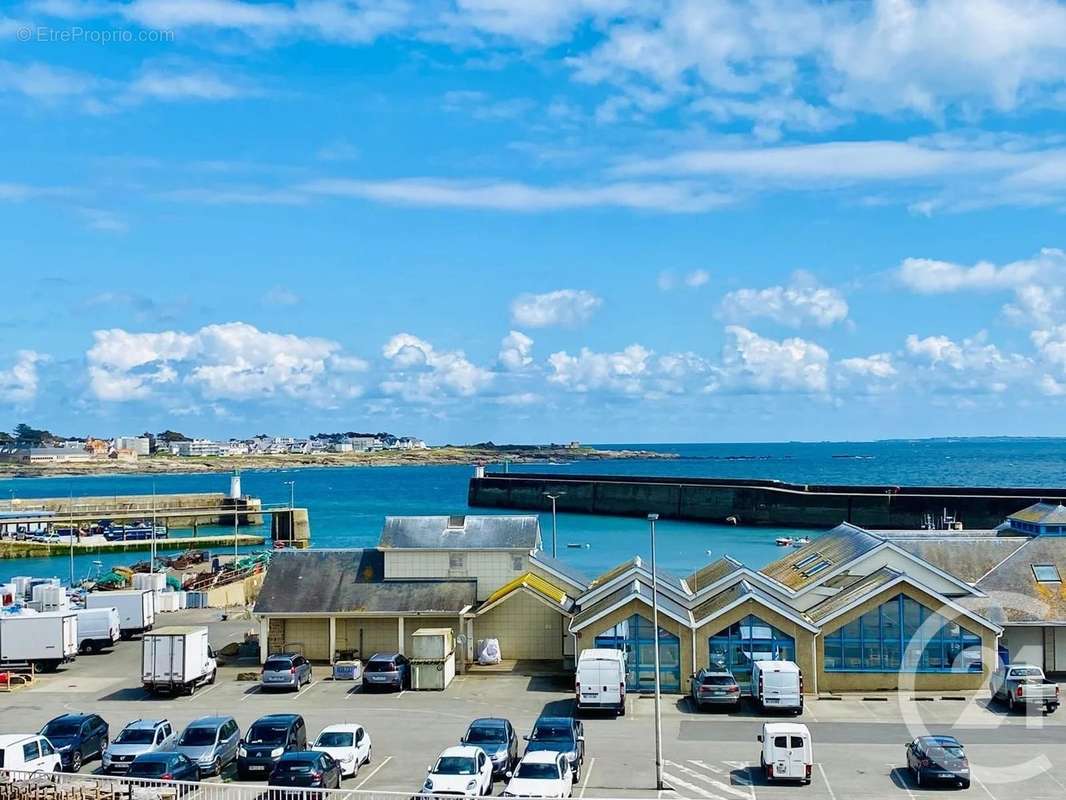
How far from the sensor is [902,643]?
131 ft

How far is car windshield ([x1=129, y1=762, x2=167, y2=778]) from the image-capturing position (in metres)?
27.0

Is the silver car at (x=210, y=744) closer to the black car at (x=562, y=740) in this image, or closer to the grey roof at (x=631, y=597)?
the black car at (x=562, y=740)

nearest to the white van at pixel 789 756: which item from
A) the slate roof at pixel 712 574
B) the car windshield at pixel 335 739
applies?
the car windshield at pixel 335 739

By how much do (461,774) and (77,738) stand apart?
10.9 m

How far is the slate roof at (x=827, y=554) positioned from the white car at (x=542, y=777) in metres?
21.5

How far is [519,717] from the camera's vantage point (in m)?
36.9

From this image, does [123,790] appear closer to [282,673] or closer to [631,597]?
[282,673]

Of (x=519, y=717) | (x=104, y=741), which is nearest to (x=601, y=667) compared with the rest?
(x=519, y=717)

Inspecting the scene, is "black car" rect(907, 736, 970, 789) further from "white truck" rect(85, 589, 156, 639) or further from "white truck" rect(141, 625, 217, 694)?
"white truck" rect(85, 589, 156, 639)

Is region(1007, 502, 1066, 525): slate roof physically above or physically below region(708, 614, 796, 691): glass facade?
above

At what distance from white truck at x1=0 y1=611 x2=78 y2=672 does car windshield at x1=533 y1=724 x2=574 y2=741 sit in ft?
78.0

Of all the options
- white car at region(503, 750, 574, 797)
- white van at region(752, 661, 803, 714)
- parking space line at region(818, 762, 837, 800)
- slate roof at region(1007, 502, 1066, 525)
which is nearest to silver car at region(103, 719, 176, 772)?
white car at region(503, 750, 574, 797)

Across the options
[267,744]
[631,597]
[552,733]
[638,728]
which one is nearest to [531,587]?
[631,597]

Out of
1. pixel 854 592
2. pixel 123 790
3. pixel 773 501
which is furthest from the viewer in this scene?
pixel 773 501
